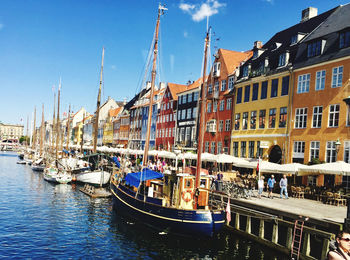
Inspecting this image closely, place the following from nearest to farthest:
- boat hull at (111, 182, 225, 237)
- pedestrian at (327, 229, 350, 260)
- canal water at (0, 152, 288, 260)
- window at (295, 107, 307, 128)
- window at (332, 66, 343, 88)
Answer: pedestrian at (327, 229, 350, 260), canal water at (0, 152, 288, 260), boat hull at (111, 182, 225, 237), window at (332, 66, 343, 88), window at (295, 107, 307, 128)

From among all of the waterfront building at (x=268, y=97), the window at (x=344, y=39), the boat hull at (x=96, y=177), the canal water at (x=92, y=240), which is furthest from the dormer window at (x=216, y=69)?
the canal water at (x=92, y=240)

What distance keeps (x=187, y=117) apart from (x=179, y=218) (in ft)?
128

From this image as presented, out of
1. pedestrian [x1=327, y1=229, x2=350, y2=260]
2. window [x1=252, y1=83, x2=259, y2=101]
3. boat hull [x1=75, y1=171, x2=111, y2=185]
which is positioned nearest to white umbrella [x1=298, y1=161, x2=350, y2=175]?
window [x1=252, y1=83, x2=259, y2=101]

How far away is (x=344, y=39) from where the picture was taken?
30516 millimetres

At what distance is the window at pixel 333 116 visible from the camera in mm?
30275

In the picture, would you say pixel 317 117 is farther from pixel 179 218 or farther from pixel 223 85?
pixel 179 218

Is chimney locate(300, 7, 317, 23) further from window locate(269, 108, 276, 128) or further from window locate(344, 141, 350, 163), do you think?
window locate(344, 141, 350, 163)

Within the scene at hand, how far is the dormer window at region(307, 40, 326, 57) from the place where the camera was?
32688 millimetres

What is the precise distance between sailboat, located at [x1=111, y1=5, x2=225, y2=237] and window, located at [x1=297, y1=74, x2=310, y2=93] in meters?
13.4

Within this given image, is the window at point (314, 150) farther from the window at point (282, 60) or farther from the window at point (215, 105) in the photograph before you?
the window at point (215, 105)

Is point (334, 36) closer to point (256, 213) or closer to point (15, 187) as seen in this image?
point (256, 213)

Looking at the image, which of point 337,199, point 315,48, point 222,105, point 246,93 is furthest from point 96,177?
point 337,199

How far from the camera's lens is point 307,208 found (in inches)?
844

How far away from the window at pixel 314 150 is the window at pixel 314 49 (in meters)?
8.56
